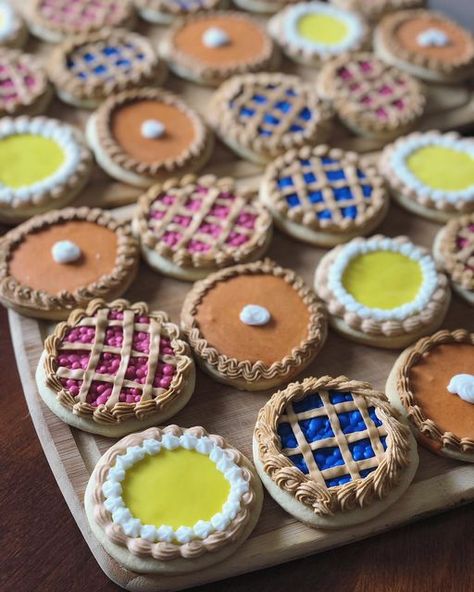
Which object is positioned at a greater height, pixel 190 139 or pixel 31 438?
pixel 190 139

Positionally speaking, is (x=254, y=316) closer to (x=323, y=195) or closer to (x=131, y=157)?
(x=323, y=195)

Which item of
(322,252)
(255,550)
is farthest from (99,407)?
(322,252)

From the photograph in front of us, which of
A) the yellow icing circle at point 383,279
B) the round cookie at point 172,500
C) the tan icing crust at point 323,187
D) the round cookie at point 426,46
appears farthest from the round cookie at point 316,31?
the round cookie at point 172,500

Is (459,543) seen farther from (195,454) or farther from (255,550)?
(195,454)

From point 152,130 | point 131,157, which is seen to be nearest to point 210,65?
point 152,130

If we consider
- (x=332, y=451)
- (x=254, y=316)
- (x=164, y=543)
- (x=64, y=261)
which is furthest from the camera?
(x=64, y=261)

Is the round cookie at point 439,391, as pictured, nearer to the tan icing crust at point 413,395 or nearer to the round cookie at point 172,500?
the tan icing crust at point 413,395
